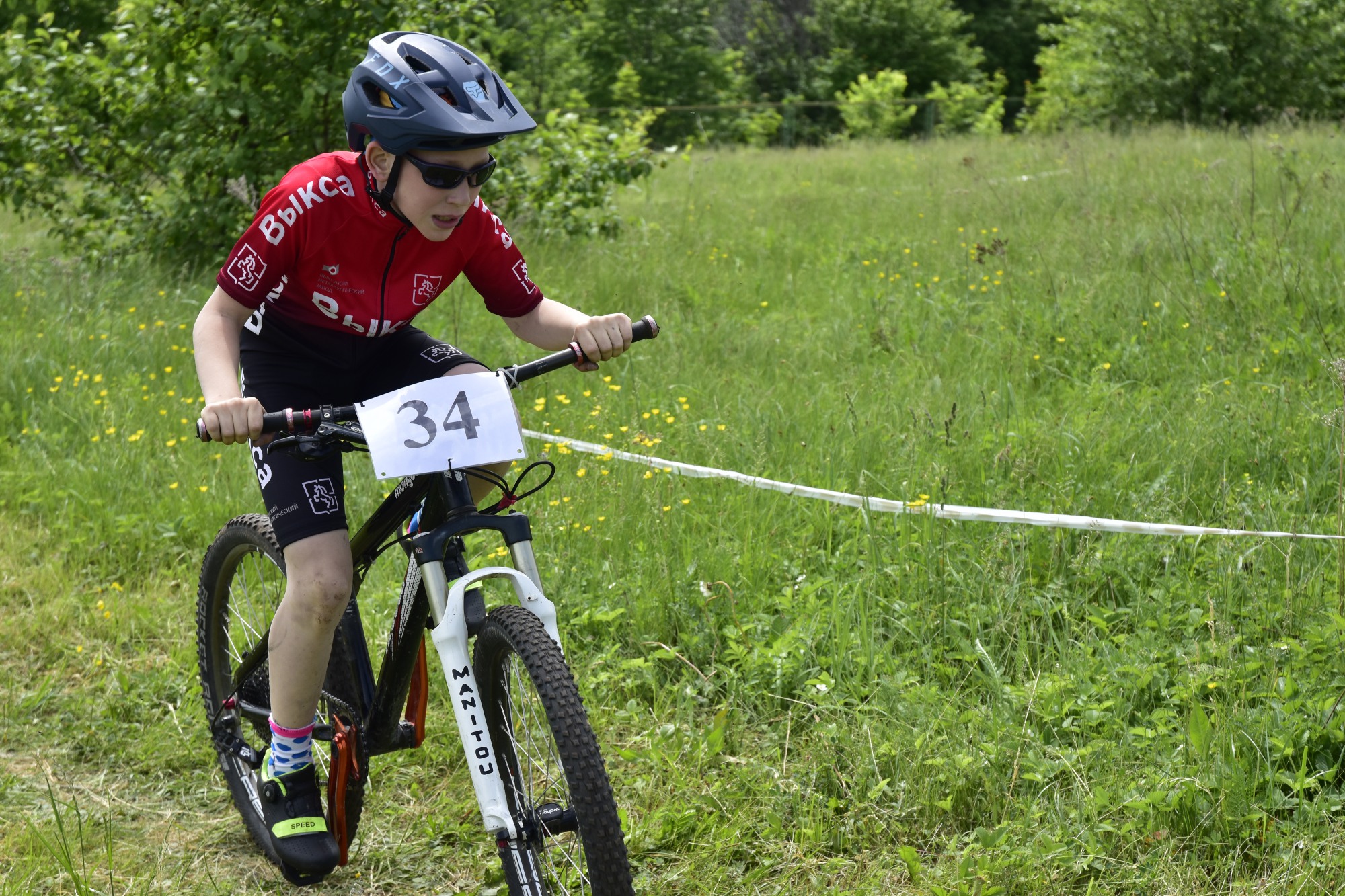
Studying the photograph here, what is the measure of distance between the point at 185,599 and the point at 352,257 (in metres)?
2.42

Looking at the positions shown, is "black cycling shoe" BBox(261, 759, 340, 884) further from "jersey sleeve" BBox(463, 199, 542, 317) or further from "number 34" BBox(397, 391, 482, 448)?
"jersey sleeve" BBox(463, 199, 542, 317)

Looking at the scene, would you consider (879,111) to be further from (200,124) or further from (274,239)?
(274,239)

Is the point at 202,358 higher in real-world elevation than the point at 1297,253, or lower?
higher

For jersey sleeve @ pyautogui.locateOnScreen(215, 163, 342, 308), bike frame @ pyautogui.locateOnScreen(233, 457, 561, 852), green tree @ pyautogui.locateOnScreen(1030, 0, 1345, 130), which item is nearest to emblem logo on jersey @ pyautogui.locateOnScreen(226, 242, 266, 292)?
jersey sleeve @ pyautogui.locateOnScreen(215, 163, 342, 308)

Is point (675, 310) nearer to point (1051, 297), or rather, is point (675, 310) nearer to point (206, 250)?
point (1051, 297)

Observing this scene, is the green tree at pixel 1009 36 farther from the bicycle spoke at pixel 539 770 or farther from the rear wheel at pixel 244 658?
the bicycle spoke at pixel 539 770

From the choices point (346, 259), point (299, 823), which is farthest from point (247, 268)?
point (299, 823)

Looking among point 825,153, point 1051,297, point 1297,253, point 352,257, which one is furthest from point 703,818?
point 825,153

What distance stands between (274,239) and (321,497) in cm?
60

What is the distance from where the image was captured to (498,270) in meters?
2.96

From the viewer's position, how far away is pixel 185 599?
460 cm

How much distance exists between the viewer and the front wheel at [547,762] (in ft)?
7.27

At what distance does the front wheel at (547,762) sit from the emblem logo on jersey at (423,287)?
0.89 metres

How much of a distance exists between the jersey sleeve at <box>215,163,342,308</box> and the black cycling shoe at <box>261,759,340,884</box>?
1.20 meters
